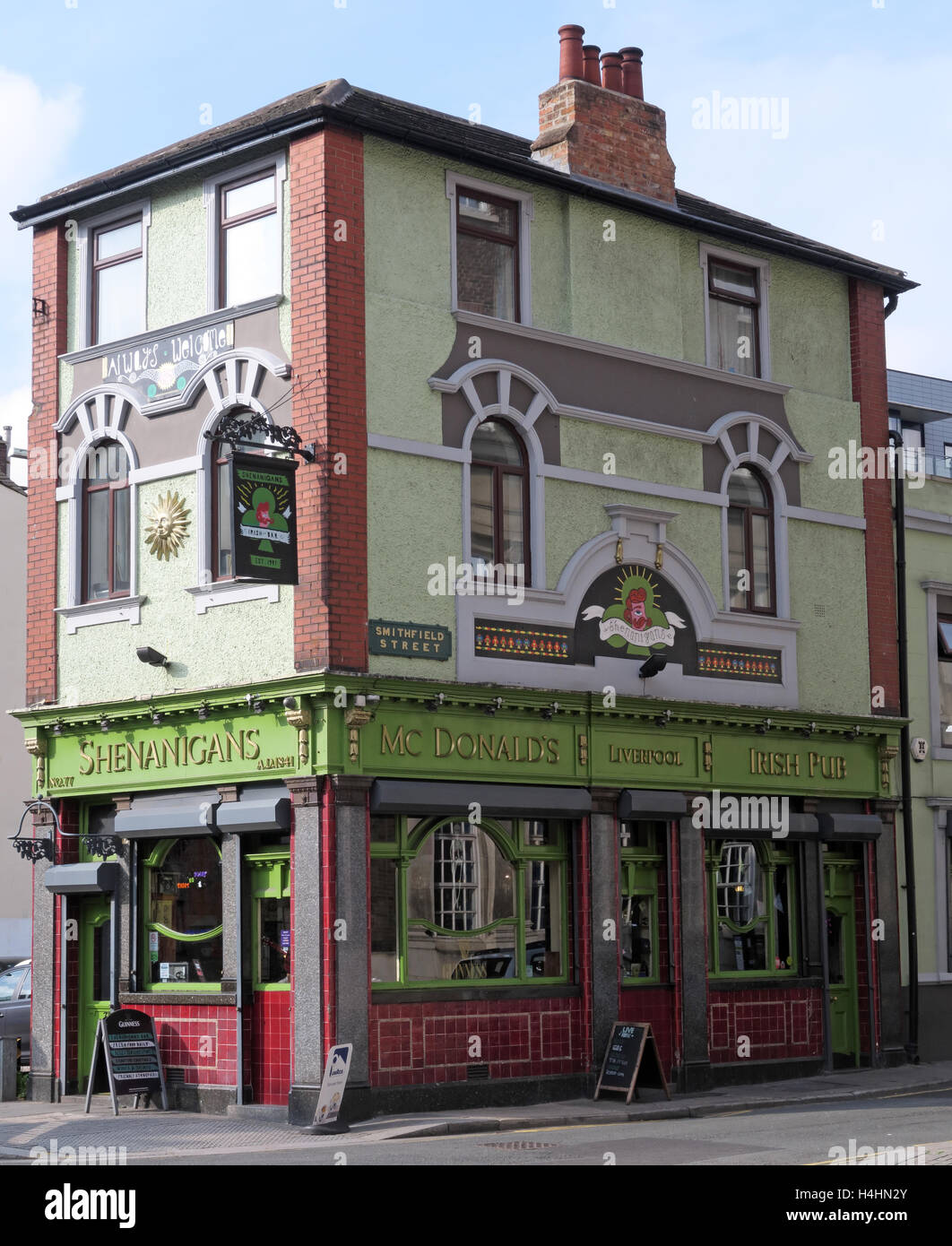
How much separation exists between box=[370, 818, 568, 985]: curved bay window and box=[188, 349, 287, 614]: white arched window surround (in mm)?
3056

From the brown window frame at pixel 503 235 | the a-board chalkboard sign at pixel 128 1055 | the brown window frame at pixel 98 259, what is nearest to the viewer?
the a-board chalkboard sign at pixel 128 1055

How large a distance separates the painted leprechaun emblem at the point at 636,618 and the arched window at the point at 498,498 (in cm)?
122

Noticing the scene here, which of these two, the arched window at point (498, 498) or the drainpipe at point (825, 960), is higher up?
the arched window at point (498, 498)

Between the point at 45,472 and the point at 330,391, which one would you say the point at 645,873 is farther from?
the point at 45,472

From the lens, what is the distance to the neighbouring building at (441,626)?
18453 mm

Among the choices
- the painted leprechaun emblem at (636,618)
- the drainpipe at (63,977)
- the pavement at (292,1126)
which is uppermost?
the painted leprechaun emblem at (636,618)

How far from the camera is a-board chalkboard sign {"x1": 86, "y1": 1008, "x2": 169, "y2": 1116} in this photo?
18703mm

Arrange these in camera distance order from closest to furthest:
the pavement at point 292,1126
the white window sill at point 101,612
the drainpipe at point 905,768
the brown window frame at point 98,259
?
the pavement at point 292,1126, the white window sill at point 101,612, the brown window frame at point 98,259, the drainpipe at point 905,768

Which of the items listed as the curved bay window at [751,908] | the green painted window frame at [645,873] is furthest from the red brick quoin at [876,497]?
the green painted window frame at [645,873]

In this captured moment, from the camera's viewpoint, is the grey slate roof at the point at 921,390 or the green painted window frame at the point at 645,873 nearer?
the green painted window frame at the point at 645,873

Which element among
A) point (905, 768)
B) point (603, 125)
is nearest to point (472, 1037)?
point (905, 768)

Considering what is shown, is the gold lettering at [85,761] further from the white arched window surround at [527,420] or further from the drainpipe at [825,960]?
the drainpipe at [825,960]
